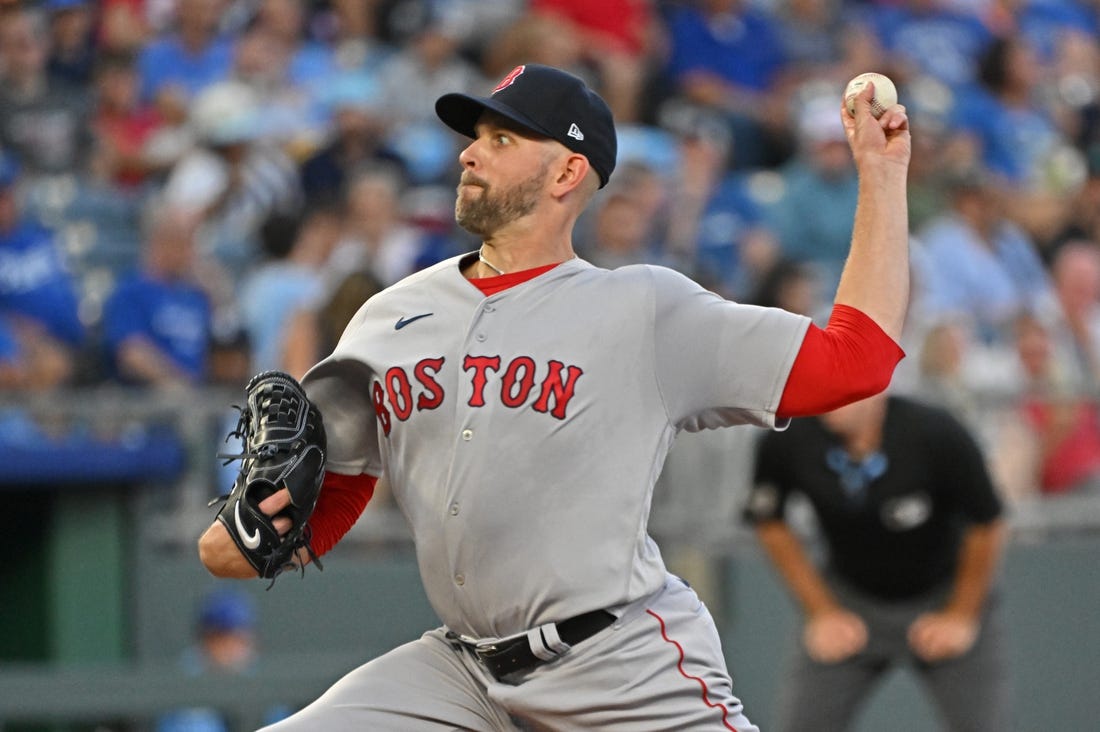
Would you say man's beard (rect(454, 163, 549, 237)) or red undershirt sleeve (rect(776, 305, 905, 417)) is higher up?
man's beard (rect(454, 163, 549, 237))

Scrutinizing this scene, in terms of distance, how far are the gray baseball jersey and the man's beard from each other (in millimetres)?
143

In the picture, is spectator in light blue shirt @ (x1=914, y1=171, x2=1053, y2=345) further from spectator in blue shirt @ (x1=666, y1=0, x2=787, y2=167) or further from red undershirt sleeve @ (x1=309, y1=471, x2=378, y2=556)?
red undershirt sleeve @ (x1=309, y1=471, x2=378, y2=556)

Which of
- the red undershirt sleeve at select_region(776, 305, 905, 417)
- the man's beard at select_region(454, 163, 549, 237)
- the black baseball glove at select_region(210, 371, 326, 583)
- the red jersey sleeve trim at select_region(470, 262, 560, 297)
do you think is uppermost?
the man's beard at select_region(454, 163, 549, 237)

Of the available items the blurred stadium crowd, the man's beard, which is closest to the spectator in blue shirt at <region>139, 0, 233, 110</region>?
the blurred stadium crowd

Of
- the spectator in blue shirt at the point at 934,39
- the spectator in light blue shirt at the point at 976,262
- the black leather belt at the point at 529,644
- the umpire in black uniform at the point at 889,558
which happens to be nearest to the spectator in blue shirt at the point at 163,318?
the umpire in black uniform at the point at 889,558

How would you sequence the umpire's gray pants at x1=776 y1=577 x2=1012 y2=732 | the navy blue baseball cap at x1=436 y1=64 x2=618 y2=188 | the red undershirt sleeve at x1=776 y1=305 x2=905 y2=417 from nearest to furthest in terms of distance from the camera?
the red undershirt sleeve at x1=776 y1=305 x2=905 y2=417, the navy blue baseball cap at x1=436 y1=64 x2=618 y2=188, the umpire's gray pants at x1=776 y1=577 x2=1012 y2=732

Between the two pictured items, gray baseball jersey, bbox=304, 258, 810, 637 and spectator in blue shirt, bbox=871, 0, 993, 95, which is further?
spectator in blue shirt, bbox=871, 0, 993, 95

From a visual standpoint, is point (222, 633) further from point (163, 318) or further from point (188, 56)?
point (188, 56)

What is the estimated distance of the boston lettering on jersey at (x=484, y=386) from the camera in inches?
145

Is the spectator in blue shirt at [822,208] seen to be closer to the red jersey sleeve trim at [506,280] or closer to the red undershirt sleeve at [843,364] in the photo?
the red jersey sleeve trim at [506,280]

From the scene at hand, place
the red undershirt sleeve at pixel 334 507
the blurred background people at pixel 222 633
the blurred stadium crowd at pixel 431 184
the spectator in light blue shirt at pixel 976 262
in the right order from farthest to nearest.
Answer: the spectator in light blue shirt at pixel 976 262
the blurred stadium crowd at pixel 431 184
the blurred background people at pixel 222 633
the red undershirt sleeve at pixel 334 507

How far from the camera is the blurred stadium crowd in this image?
8227 millimetres

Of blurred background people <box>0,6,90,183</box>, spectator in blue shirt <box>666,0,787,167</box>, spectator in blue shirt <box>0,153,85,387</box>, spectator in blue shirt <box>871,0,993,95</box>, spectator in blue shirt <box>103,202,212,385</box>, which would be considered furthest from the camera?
spectator in blue shirt <box>871,0,993,95</box>

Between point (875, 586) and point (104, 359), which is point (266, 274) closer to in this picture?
point (104, 359)
